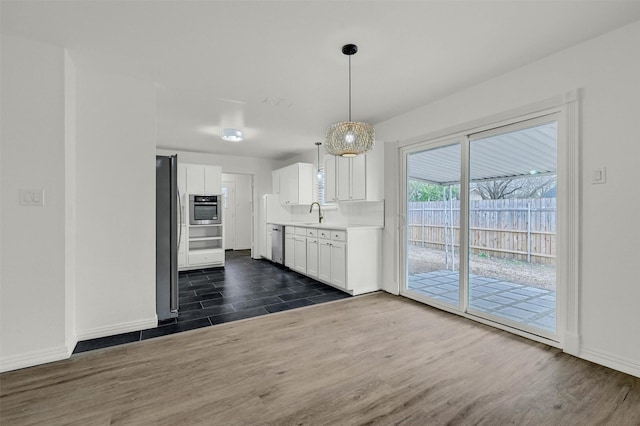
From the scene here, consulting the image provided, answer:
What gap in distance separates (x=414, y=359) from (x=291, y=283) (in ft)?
8.80

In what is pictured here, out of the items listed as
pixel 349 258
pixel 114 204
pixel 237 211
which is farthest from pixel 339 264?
pixel 237 211

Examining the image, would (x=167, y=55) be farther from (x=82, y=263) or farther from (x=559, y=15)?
(x=559, y=15)

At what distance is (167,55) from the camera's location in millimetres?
2469

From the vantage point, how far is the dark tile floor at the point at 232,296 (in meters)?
2.89

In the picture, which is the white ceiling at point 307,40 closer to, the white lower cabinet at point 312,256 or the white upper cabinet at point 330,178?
the white upper cabinet at point 330,178

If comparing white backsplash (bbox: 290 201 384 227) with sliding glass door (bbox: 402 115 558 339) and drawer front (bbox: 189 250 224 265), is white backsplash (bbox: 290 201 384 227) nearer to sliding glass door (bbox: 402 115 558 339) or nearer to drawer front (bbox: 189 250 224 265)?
sliding glass door (bbox: 402 115 558 339)

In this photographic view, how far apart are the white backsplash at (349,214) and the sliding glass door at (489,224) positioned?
22.1 inches

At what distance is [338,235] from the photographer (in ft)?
13.8

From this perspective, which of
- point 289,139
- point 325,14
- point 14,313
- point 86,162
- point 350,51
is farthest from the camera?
point 289,139

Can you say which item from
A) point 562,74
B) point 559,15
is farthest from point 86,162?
point 562,74

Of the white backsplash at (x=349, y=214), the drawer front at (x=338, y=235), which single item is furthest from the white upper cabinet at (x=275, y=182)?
the drawer front at (x=338, y=235)

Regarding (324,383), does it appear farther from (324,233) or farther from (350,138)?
(324,233)

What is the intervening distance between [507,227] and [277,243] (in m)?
4.22

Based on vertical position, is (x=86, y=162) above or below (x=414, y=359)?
above
